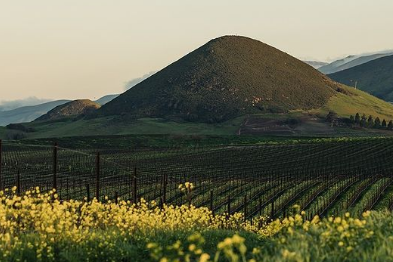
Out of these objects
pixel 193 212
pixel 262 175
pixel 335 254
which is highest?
pixel 335 254

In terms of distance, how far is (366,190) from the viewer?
59.8 m

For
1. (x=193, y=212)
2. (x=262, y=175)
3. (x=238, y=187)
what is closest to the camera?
(x=193, y=212)

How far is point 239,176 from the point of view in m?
77.5

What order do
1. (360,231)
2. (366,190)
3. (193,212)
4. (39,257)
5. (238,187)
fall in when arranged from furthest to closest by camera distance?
(238,187)
(366,190)
(193,212)
(39,257)
(360,231)

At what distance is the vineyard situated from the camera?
51.8 m

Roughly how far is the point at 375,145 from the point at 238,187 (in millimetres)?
62998

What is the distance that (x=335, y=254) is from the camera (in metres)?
7.62

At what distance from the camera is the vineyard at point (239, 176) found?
51.8 metres

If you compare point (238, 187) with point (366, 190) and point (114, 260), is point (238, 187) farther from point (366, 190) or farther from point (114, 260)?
point (114, 260)

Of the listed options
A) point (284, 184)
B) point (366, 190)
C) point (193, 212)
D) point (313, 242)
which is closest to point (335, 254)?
point (313, 242)

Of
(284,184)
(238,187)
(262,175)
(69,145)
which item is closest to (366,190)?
(284,184)

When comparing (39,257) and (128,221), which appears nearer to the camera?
(39,257)

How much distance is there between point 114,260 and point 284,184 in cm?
5915

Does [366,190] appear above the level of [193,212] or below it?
below
